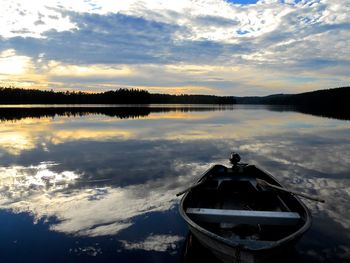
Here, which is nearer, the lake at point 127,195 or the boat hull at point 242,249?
the boat hull at point 242,249

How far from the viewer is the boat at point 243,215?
566cm

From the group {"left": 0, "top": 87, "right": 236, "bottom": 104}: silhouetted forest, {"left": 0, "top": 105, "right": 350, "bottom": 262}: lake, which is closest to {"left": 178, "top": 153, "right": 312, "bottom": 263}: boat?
{"left": 0, "top": 105, "right": 350, "bottom": 262}: lake

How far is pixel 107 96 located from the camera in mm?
187625

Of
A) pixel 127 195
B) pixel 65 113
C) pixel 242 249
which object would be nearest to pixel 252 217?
pixel 242 249

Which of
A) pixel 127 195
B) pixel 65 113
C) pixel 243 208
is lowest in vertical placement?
pixel 127 195

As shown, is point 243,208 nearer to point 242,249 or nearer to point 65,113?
point 242,249

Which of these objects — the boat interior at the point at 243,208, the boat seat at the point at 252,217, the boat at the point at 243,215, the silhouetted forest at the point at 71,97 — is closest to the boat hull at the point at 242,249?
the boat at the point at 243,215

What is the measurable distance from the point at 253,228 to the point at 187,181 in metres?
6.05

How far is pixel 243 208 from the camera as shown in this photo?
32.5 feet

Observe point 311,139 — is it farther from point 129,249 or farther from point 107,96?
point 107,96

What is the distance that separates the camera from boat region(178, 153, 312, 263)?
5656mm

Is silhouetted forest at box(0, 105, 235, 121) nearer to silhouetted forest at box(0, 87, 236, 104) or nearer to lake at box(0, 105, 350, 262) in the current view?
lake at box(0, 105, 350, 262)

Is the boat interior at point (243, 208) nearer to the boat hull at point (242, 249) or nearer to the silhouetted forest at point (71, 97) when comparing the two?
the boat hull at point (242, 249)

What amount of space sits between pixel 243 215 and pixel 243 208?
2.78 meters
